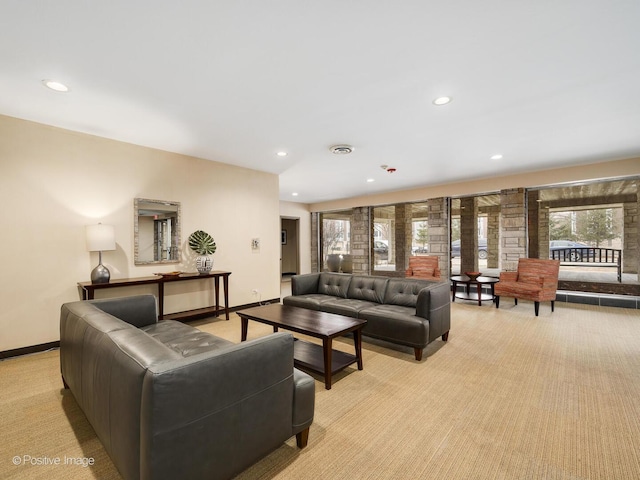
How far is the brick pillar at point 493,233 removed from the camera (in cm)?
789

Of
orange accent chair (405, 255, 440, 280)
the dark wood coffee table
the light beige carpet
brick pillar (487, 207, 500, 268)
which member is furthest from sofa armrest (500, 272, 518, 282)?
the dark wood coffee table

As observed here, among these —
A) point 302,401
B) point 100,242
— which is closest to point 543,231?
point 302,401

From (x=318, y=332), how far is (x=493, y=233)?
7.19 metres

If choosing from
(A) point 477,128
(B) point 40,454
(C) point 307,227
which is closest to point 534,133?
(A) point 477,128

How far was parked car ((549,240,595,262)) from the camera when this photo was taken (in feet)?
19.5

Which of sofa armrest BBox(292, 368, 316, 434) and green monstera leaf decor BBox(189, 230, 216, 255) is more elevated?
green monstera leaf decor BBox(189, 230, 216, 255)

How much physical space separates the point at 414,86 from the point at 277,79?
1225mm

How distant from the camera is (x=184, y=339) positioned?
2484 mm

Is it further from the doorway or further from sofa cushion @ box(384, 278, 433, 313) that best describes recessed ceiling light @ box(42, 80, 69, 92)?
the doorway

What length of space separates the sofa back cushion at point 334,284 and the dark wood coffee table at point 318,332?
3.67ft

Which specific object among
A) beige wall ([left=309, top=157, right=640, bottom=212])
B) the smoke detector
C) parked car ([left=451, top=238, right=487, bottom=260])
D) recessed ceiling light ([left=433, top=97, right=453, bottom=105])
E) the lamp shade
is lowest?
parked car ([left=451, top=238, right=487, bottom=260])

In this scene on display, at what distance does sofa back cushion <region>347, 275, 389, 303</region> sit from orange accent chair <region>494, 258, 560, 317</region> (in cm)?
274

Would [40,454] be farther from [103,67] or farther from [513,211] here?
[513,211]

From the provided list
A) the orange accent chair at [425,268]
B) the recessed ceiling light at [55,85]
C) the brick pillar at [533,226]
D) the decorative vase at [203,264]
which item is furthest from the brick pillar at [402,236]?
the recessed ceiling light at [55,85]
